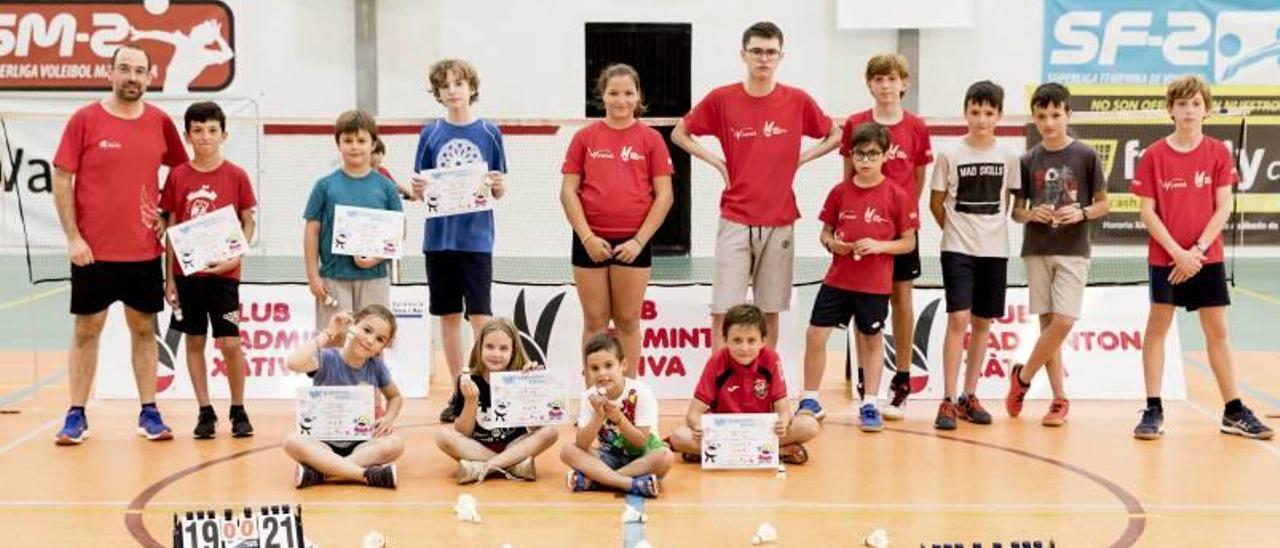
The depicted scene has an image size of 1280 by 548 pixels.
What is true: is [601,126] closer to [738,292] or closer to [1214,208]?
[738,292]

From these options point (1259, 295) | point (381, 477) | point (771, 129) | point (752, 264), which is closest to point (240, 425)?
point (381, 477)

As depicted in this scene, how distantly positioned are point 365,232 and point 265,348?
1.84m

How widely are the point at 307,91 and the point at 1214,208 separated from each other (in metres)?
Result: 11.5

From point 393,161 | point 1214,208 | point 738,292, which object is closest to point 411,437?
point 738,292

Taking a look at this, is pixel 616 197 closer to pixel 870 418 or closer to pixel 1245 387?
pixel 870 418

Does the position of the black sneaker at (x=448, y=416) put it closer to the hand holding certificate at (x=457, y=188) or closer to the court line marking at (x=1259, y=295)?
the hand holding certificate at (x=457, y=188)

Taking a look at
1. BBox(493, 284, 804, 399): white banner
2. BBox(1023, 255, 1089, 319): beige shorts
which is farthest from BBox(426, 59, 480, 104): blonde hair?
BBox(1023, 255, 1089, 319): beige shorts

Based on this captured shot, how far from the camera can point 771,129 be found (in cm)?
769

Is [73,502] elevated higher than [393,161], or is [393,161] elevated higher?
[393,161]

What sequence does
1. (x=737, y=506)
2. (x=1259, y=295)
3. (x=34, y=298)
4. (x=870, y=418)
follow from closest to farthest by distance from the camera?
(x=737, y=506) → (x=870, y=418) → (x=34, y=298) → (x=1259, y=295)

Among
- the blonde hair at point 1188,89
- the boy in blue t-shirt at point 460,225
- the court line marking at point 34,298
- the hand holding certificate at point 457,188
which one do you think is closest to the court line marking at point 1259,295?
the blonde hair at point 1188,89

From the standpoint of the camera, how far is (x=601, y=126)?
7668 mm

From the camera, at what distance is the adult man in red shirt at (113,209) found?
717cm

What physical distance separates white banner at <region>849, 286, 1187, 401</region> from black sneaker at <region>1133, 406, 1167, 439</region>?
1103mm
